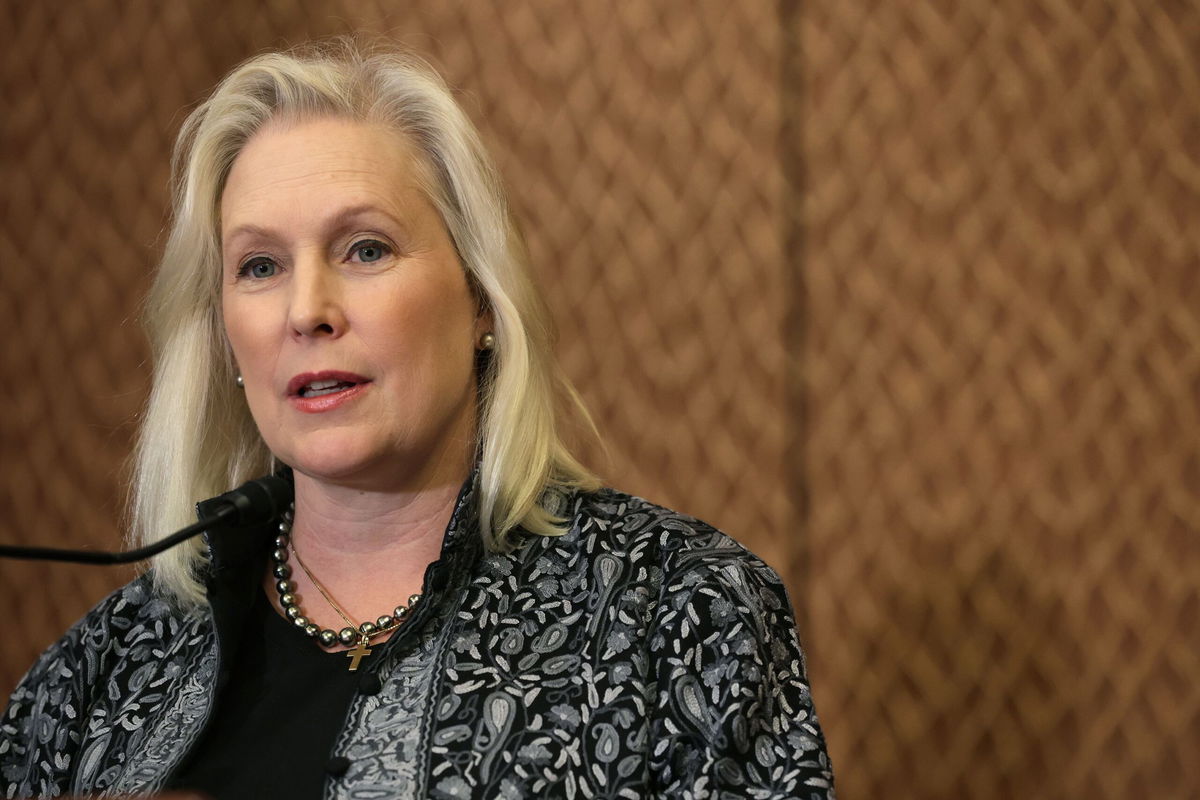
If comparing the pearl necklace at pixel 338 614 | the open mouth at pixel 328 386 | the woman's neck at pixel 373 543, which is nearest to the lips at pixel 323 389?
the open mouth at pixel 328 386

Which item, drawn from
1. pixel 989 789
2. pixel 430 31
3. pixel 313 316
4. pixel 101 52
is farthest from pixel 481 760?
pixel 101 52

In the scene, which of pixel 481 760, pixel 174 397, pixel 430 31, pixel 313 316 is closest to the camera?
pixel 481 760

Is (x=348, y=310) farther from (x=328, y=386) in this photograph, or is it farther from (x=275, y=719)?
(x=275, y=719)

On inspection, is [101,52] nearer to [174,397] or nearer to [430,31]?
[430,31]

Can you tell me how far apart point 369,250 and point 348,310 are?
0.09m

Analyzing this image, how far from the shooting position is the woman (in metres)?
1.46

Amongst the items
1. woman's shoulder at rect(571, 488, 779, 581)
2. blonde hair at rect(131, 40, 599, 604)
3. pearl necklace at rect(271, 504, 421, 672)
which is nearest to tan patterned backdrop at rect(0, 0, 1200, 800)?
blonde hair at rect(131, 40, 599, 604)

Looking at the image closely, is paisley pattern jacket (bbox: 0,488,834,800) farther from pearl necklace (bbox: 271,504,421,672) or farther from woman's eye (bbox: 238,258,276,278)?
woman's eye (bbox: 238,258,276,278)

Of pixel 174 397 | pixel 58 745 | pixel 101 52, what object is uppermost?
pixel 101 52

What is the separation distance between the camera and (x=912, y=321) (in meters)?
2.12

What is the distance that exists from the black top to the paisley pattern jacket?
0.03 metres

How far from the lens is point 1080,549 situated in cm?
209

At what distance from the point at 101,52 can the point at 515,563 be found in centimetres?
119

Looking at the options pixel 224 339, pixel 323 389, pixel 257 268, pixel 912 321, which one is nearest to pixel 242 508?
pixel 323 389
